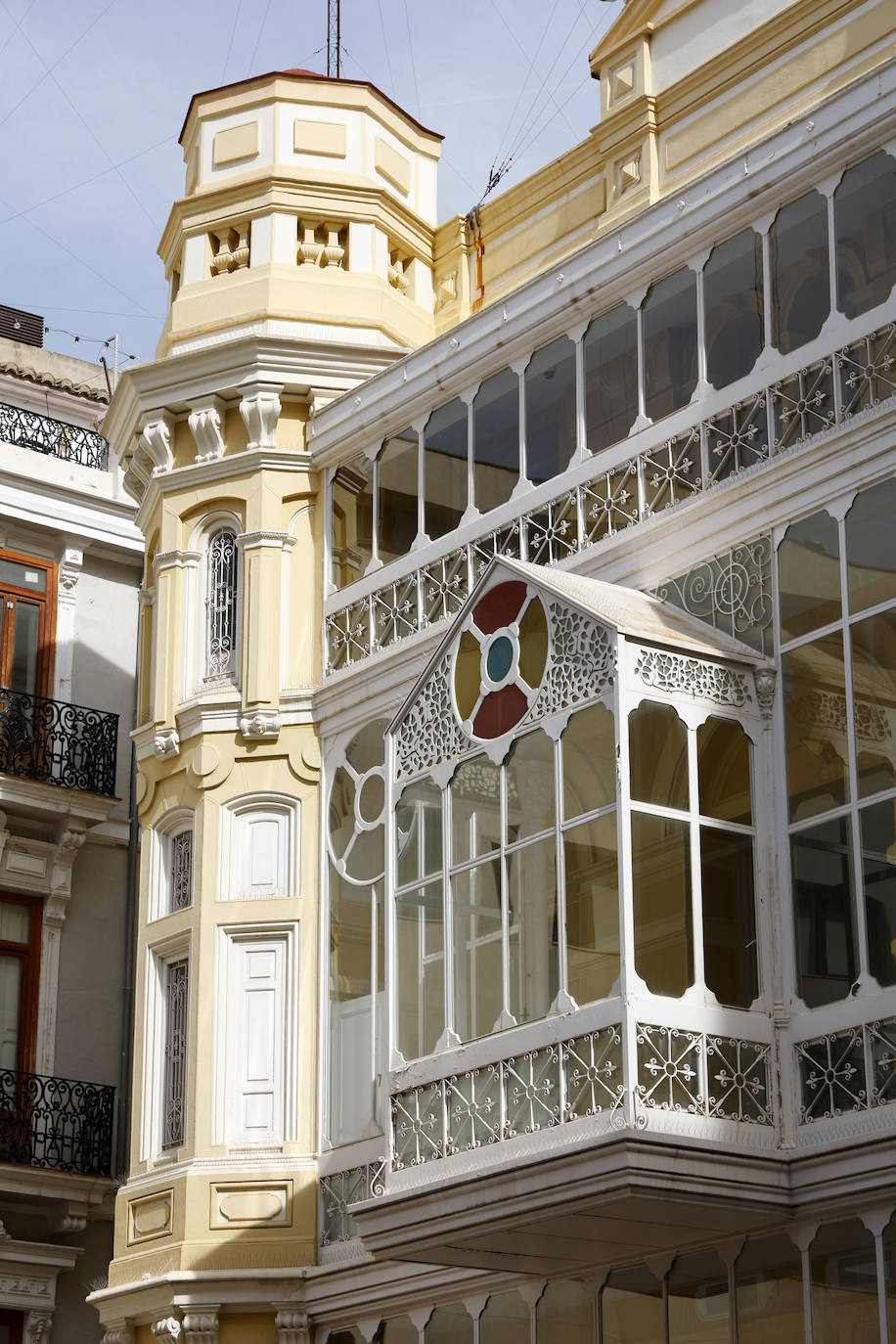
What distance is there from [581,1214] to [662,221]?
6.79 m

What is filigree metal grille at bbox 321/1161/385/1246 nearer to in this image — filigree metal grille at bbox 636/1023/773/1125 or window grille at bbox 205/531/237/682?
filigree metal grille at bbox 636/1023/773/1125

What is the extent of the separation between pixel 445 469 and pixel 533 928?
495 cm

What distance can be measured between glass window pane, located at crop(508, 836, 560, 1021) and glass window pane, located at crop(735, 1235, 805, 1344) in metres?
1.87

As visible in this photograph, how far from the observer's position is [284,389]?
18.8 meters

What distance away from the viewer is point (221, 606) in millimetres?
18828

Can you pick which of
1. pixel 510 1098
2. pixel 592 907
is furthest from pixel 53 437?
pixel 510 1098

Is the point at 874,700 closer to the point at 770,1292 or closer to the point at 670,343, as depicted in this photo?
the point at 770,1292

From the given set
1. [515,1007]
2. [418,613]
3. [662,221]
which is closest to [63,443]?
[418,613]

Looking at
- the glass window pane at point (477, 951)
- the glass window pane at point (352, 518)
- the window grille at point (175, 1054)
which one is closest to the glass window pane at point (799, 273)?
the glass window pane at point (477, 951)

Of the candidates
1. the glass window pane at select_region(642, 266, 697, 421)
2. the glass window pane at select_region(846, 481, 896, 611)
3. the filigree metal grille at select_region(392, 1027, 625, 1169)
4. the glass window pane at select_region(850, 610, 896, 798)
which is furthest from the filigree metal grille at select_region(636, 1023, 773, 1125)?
the glass window pane at select_region(642, 266, 697, 421)

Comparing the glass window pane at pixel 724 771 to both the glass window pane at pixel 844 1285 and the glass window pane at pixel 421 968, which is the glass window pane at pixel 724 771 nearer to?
the glass window pane at pixel 421 968

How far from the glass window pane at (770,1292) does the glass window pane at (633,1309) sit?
2.25 feet

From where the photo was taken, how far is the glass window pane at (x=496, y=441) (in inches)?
664

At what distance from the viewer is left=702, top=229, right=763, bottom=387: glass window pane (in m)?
14.8
